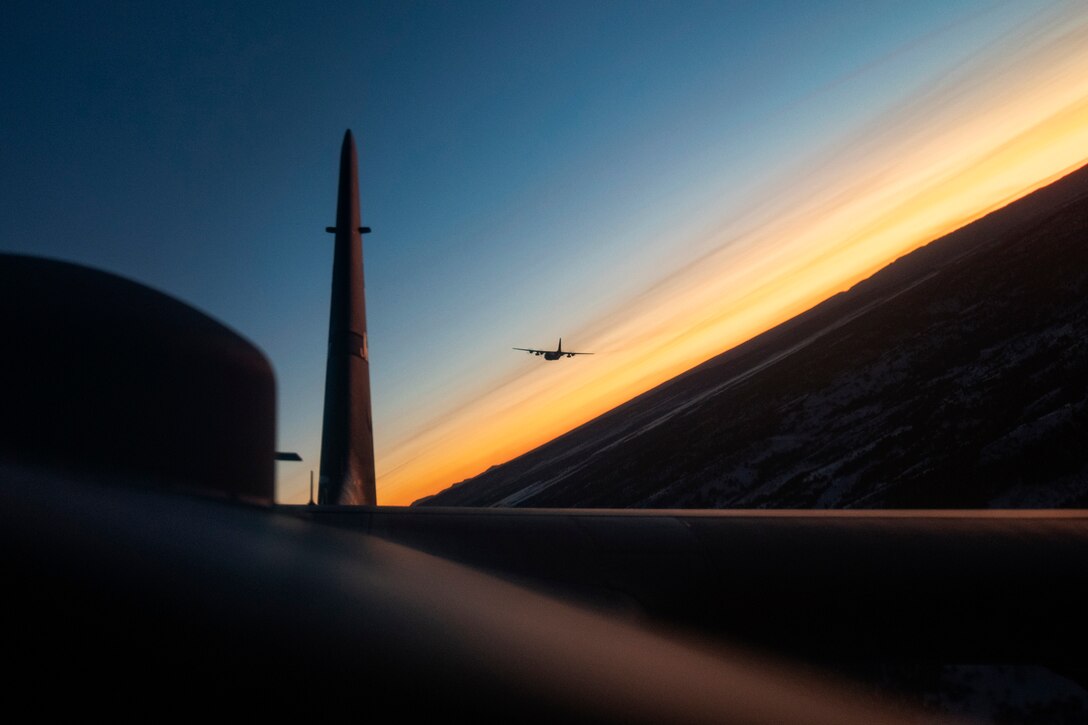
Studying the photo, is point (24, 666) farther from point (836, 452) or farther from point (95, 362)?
point (836, 452)

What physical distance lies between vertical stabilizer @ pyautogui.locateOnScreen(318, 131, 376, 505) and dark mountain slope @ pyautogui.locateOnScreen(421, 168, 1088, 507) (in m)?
18.7

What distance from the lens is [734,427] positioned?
42.9 meters

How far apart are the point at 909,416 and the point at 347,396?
3062cm

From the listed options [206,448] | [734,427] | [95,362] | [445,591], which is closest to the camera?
[445,591]

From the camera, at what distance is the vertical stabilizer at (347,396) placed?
1044 cm

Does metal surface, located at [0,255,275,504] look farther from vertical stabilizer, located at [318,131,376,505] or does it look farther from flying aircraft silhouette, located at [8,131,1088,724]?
vertical stabilizer, located at [318,131,376,505]

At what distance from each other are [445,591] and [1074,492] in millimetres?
23558

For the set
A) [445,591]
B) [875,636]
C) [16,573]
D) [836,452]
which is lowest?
[836,452]

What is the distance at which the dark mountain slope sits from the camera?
23.7 meters

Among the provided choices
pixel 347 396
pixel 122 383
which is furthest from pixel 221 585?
pixel 347 396

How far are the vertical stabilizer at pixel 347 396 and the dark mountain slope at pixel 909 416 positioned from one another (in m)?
18.7

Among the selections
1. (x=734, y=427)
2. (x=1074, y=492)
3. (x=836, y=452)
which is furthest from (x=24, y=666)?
(x=734, y=427)

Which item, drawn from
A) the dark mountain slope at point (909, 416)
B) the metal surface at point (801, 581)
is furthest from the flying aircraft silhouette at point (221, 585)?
the dark mountain slope at point (909, 416)

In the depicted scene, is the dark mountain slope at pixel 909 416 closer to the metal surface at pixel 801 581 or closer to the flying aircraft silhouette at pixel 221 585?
the metal surface at pixel 801 581
